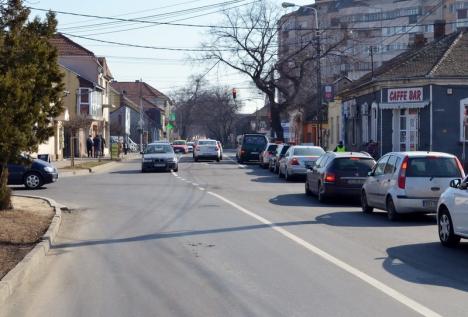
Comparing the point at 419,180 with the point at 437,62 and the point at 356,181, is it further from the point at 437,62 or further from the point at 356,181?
the point at 437,62

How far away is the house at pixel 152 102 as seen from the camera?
126613mm

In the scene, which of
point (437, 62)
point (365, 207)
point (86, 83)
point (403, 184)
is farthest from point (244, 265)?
point (86, 83)

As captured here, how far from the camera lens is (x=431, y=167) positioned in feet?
52.4

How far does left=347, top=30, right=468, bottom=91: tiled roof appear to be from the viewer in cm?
3591

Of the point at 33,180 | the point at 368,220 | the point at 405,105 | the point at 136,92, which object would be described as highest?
the point at 136,92

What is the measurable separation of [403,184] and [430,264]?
212 inches

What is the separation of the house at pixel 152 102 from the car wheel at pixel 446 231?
103704 millimetres

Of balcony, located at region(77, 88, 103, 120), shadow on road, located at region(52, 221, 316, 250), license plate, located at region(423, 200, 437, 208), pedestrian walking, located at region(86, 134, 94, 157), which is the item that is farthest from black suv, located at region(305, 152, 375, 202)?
balcony, located at region(77, 88, 103, 120)

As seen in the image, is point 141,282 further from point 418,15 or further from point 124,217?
point 418,15

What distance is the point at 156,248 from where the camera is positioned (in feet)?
40.0

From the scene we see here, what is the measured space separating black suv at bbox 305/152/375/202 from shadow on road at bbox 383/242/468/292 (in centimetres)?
737

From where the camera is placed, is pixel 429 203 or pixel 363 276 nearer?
pixel 363 276

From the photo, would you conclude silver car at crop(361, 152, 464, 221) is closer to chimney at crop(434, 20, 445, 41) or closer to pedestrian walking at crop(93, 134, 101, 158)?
chimney at crop(434, 20, 445, 41)

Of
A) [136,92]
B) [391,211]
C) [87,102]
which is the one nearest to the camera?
[391,211]
